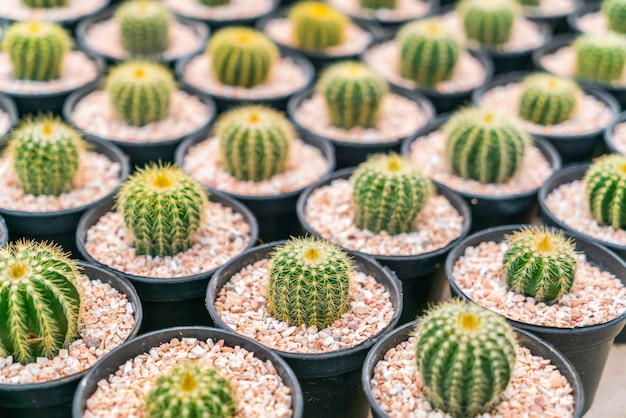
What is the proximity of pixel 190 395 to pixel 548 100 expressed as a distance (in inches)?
137

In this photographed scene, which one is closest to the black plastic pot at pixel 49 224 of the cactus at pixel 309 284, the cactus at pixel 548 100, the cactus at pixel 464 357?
the cactus at pixel 309 284

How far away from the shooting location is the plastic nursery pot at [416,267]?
157 inches

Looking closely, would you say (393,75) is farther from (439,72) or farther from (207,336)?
(207,336)

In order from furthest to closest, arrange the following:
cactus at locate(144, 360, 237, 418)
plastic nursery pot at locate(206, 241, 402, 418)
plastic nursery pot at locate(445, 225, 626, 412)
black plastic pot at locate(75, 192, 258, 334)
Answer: black plastic pot at locate(75, 192, 258, 334)
plastic nursery pot at locate(445, 225, 626, 412)
plastic nursery pot at locate(206, 241, 402, 418)
cactus at locate(144, 360, 237, 418)

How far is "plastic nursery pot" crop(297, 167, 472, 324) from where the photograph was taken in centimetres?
400

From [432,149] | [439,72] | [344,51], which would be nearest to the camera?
[432,149]

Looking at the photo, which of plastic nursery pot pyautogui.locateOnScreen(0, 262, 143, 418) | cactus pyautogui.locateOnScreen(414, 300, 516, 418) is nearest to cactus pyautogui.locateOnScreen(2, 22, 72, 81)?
plastic nursery pot pyautogui.locateOnScreen(0, 262, 143, 418)

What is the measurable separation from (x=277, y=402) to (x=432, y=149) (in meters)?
2.47

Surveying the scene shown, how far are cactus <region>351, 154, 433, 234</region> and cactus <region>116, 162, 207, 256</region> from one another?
86 cm

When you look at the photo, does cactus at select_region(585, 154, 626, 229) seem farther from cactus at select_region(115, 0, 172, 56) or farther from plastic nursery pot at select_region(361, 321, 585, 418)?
cactus at select_region(115, 0, 172, 56)

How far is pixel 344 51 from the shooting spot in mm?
6234

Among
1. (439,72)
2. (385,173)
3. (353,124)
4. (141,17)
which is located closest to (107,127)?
(141,17)

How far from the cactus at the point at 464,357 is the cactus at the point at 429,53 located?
2972 mm

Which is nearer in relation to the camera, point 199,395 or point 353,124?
point 199,395
